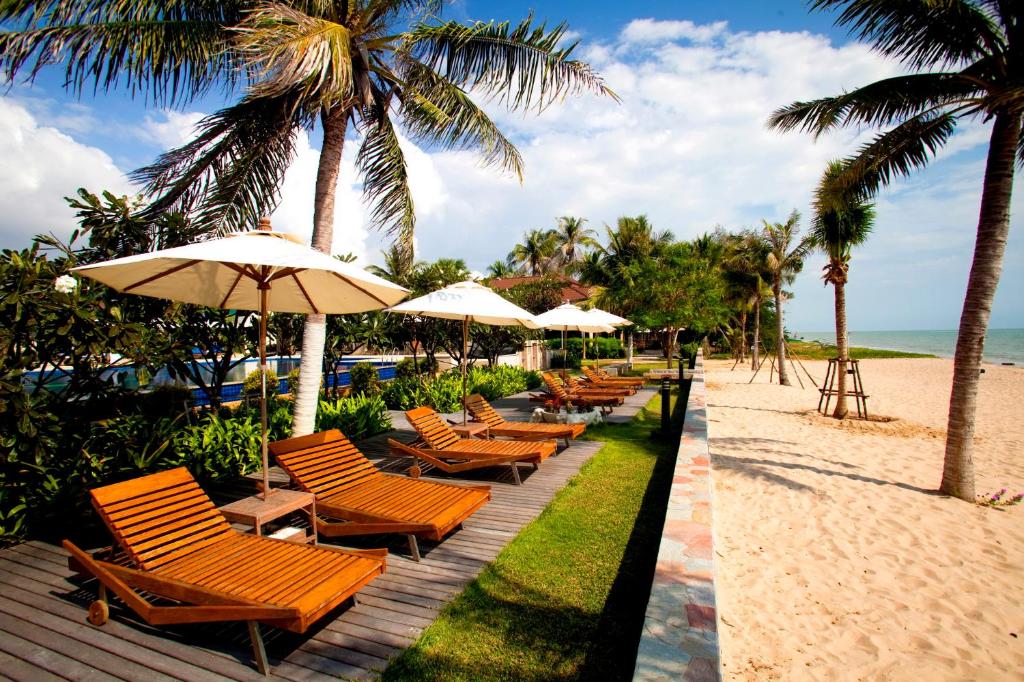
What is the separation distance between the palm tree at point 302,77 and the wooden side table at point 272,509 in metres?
2.20

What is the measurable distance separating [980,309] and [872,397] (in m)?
13.0

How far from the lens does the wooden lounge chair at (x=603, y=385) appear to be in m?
13.8

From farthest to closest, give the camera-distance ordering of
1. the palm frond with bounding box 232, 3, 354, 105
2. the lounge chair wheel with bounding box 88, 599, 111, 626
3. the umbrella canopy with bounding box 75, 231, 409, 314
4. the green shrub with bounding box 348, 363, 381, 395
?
the green shrub with bounding box 348, 363, 381, 395 → the palm frond with bounding box 232, 3, 354, 105 → the umbrella canopy with bounding box 75, 231, 409, 314 → the lounge chair wheel with bounding box 88, 599, 111, 626

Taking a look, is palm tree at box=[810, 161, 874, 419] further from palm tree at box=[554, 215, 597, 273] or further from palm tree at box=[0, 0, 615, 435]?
palm tree at box=[554, 215, 597, 273]

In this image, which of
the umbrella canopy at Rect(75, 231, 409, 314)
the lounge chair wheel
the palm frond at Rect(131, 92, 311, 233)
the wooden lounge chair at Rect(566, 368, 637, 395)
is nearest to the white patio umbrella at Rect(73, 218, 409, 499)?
the umbrella canopy at Rect(75, 231, 409, 314)

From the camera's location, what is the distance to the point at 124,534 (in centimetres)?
318

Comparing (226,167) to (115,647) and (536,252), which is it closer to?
(115,647)

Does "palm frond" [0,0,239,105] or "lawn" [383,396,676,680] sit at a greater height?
"palm frond" [0,0,239,105]

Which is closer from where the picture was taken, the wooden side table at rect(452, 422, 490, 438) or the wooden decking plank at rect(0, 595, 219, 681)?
the wooden decking plank at rect(0, 595, 219, 681)

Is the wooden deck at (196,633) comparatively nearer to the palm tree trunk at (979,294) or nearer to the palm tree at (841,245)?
the palm tree trunk at (979,294)

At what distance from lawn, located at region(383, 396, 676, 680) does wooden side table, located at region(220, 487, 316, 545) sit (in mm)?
1458

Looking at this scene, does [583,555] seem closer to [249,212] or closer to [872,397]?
[249,212]

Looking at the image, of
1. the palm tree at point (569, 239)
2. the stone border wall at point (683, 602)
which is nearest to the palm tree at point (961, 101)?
the stone border wall at point (683, 602)

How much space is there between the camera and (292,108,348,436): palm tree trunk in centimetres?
623
